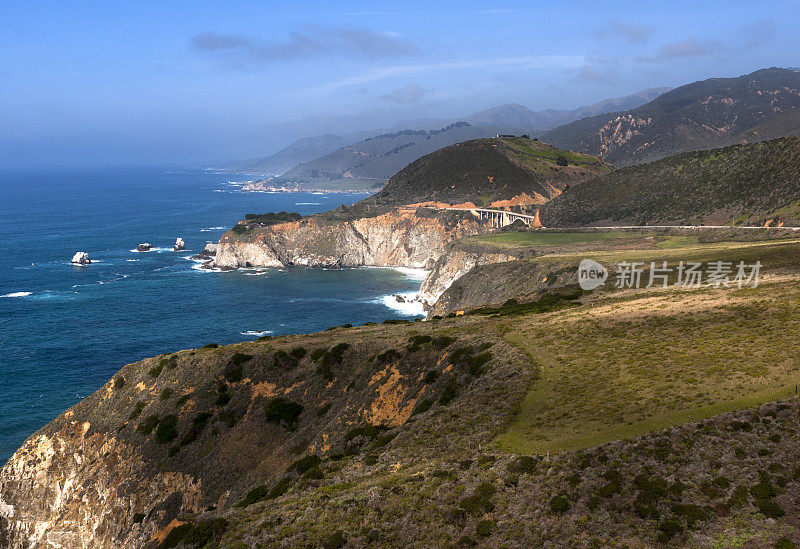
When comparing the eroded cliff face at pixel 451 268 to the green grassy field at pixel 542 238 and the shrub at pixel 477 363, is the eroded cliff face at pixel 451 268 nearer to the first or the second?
the green grassy field at pixel 542 238

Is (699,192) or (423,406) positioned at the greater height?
(699,192)

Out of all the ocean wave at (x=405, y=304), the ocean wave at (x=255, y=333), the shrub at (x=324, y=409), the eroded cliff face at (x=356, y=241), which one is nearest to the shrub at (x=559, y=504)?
the shrub at (x=324, y=409)

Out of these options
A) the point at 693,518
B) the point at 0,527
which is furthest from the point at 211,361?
the point at 693,518

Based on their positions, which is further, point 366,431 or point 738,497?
point 366,431

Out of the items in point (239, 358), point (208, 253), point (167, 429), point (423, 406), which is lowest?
point (167, 429)

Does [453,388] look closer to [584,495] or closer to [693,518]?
[584,495]

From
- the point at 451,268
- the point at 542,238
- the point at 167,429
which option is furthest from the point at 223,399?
the point at 542,238

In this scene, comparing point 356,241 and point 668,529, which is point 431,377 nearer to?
point 668,529
